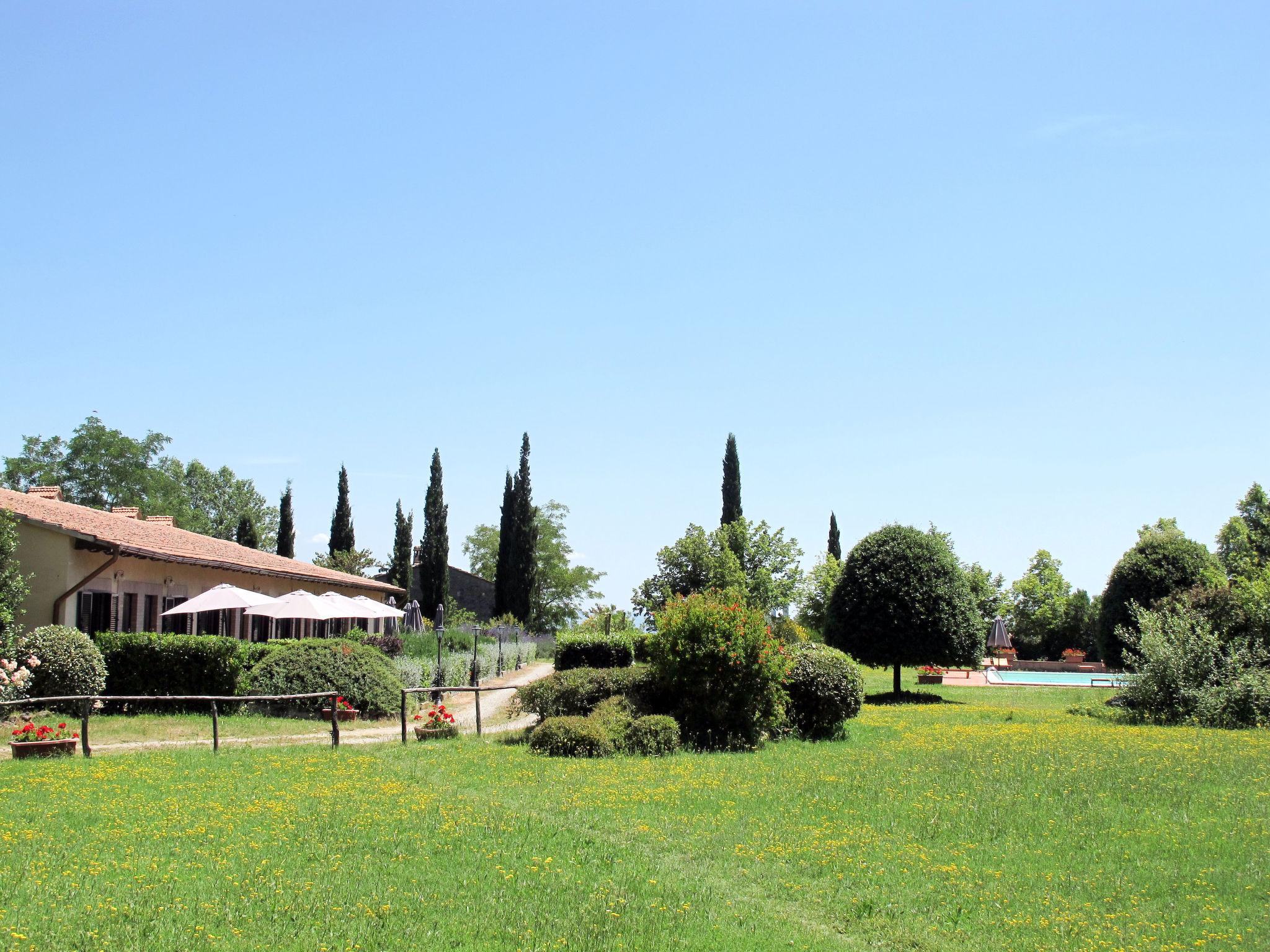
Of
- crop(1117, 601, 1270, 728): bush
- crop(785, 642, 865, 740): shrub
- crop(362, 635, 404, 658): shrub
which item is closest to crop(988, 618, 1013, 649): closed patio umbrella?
crop(1117, 601, 1270, 728): bush

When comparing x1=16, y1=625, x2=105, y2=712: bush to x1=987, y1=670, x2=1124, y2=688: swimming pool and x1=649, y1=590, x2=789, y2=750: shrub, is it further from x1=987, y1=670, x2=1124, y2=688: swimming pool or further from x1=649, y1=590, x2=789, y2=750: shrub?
x1=987, y1=670, x2=1124, y2=688: swimming pool

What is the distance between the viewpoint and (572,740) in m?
15.5

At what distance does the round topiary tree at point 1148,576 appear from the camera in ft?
105

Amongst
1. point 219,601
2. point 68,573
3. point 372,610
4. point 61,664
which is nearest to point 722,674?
point 61,664

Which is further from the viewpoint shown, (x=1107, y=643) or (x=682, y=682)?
(x=1107, y=643)

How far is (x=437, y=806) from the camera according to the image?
10859mm

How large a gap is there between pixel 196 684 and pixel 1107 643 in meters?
28.9

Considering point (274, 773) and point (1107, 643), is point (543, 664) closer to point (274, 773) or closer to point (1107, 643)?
point (1107, 643)

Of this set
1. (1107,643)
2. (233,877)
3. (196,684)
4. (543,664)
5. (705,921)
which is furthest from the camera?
(543,664)

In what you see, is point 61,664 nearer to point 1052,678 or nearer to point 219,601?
point 219,601

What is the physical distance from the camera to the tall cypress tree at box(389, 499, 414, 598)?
6034cm

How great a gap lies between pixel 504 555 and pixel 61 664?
4034 cm

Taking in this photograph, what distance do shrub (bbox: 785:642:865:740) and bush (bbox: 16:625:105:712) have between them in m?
12.8

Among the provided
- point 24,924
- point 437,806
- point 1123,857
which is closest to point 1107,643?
point 1123,857
